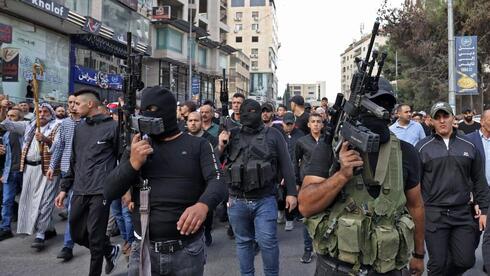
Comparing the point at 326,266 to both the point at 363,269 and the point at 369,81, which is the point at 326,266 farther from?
the point at 369,81

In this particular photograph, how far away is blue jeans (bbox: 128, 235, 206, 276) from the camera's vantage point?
2908mm

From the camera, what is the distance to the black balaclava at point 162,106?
2949mm

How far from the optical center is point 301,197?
263 cm

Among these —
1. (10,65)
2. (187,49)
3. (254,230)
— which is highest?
(187,49)

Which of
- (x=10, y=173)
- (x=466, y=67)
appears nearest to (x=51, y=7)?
(x=10, y=173)

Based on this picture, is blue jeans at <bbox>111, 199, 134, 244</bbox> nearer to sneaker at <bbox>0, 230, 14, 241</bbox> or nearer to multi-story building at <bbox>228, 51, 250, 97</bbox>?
sneaker at <bbox>0, 230, 14, 241</bbox>

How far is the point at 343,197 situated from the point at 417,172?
59 centimetres

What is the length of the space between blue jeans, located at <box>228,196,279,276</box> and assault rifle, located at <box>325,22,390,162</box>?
1953 millimetres

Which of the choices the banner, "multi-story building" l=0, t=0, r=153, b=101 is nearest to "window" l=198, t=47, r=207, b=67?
"multi-story building" l=0, t=0, r=153, b=101

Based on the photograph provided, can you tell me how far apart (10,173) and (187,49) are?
120ft

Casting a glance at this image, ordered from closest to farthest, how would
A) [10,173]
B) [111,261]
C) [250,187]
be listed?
[250,187], [111,261], [10,173]

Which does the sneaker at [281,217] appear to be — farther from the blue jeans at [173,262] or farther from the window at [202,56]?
the window at [202,56]

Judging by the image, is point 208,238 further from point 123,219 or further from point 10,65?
point 10,65

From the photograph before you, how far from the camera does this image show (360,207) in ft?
8.13
